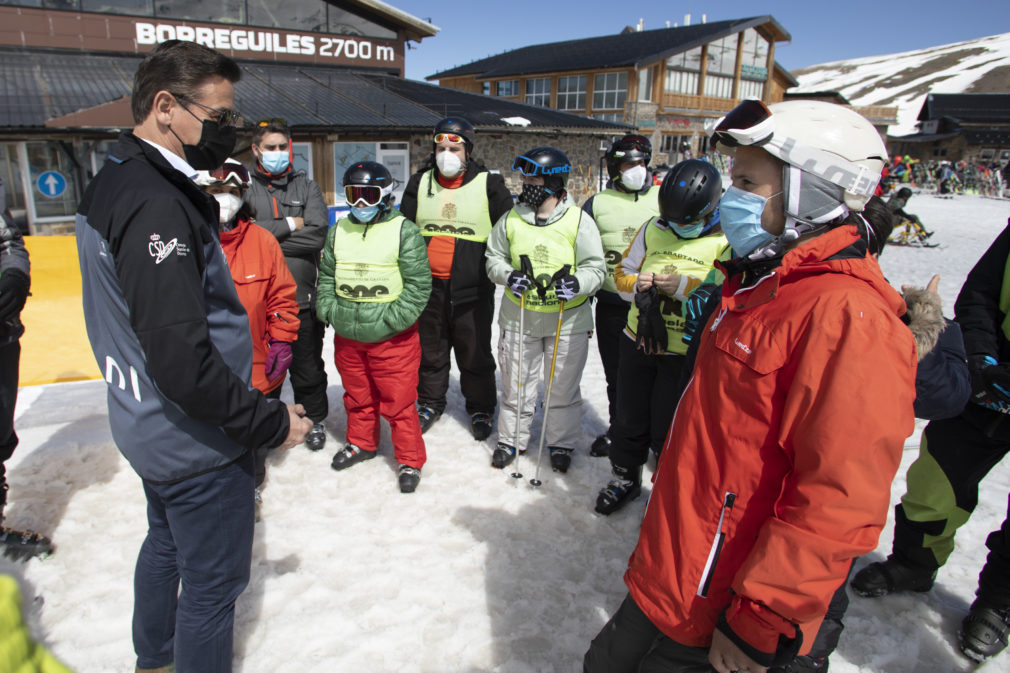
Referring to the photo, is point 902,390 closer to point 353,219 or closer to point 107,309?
point 107,309

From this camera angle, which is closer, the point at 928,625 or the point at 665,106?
the point at 928,625

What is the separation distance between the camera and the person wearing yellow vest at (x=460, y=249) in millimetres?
4574

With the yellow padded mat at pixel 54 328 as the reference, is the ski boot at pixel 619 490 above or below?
below

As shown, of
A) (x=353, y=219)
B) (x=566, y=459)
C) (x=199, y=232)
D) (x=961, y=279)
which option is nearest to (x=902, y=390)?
(x=199, y=232)

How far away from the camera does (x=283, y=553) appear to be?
329 centimetres

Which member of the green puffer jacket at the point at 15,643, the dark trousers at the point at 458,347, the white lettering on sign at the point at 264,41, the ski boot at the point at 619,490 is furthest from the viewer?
the white lettering on sign at the point at 264,41

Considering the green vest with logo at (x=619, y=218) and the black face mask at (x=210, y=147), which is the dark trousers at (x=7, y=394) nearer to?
the black face mask at (x=210, y=147)

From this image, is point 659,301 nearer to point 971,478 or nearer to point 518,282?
point 518,282

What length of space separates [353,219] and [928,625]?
13.2 ft

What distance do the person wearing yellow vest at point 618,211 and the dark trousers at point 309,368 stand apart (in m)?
2.24

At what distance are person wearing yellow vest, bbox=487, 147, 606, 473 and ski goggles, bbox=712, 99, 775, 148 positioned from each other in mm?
2236

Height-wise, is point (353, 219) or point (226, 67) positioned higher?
point (226, 67)

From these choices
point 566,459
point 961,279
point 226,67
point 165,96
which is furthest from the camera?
point 961,279

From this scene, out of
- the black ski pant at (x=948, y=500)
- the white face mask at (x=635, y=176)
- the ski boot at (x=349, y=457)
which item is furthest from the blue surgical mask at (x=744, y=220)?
the ski boot at (x=349, y=457)
